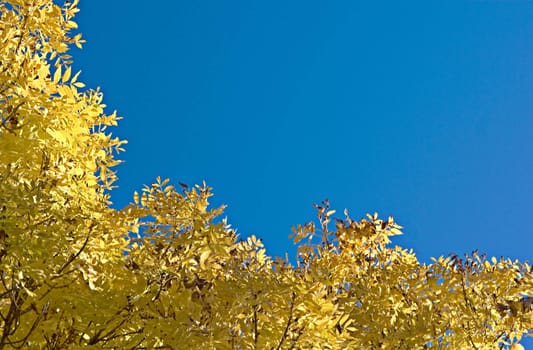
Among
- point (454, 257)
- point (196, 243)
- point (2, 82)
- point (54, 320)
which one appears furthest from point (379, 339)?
point (2, 82)

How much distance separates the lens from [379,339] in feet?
15.4

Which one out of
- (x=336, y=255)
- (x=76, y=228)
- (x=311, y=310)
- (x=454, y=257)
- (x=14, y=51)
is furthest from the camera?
(x=336, y=255)

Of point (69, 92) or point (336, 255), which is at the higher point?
point (336, 255)

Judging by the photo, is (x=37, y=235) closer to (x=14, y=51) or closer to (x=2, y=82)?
(x=2, y=82)

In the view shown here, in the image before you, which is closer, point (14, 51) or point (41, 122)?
point (41, 122)

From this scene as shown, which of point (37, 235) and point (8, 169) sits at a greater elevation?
point (8, 169)

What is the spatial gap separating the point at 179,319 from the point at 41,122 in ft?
5.16

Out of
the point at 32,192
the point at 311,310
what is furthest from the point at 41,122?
the point at 311,310

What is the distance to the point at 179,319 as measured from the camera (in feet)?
10.2

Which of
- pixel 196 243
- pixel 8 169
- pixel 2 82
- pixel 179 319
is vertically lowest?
pixel 179 319

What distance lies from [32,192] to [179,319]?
1.15m

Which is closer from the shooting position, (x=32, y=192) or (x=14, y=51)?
(x=32, y=192)

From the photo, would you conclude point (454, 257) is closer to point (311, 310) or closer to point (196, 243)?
point (311, 310)

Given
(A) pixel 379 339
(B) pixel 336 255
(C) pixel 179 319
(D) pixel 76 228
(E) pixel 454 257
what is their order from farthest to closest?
1. (B) pixel 336 255
2. (E) pixel 454 257
3. (A) pixel 379 339
4. (D) pixel 76 228
5. (C) pixel 179 319
